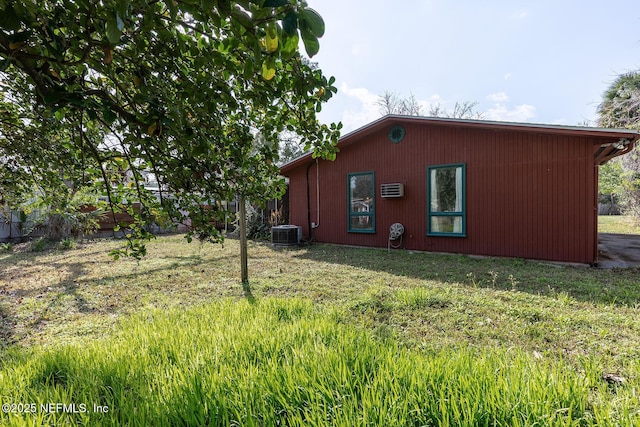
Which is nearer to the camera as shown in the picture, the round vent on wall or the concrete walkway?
the concrete walkway


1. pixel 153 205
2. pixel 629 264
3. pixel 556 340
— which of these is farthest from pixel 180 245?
pixel 629 264

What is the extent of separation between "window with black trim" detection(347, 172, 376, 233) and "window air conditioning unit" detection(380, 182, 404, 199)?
1.82 feet

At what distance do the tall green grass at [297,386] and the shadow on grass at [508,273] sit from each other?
219 centimetres

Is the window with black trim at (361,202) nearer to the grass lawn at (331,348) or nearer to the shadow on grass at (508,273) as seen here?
the shadow on grass at (508,273)

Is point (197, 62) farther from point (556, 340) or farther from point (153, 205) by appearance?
point (556, 340)

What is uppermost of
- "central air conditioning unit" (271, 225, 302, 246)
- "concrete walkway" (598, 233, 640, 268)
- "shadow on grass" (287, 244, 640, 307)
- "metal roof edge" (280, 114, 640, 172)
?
"metal roof edge" (280, 114, 640, 172)

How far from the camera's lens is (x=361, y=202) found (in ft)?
27.1

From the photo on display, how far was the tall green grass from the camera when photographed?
1310 mm

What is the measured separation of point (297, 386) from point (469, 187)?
20.3ft

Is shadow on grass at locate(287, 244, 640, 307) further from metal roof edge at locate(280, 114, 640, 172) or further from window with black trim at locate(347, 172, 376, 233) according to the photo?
metal roof edge at locate(280, 114, 640, 172)

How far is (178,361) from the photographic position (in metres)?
1.88

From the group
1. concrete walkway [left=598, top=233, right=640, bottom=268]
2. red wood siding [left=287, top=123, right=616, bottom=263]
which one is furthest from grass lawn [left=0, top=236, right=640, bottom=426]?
red wood siding [left=287, top=123, right=616, bottom=263]

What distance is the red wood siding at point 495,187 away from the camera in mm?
5383

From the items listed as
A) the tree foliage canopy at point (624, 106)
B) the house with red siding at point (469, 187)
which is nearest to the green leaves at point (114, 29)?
the house with red siding at point (469, 187)
